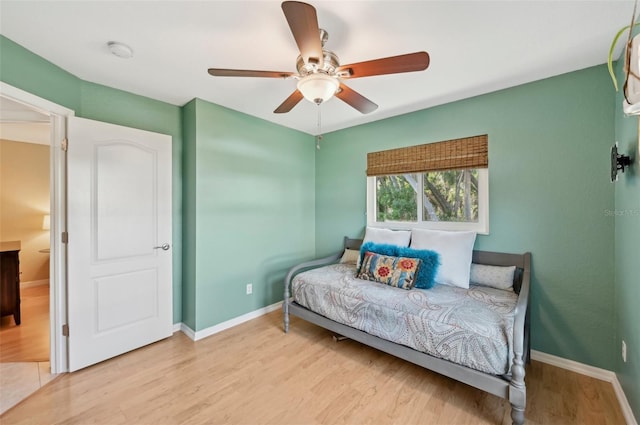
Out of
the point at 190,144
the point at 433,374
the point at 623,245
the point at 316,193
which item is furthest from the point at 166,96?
the point at 623,245

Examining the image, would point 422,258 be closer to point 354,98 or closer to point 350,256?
point 350,256

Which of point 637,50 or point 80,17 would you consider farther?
point 80,17

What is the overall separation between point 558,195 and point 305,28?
2.32 meters

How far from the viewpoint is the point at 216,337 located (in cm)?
267

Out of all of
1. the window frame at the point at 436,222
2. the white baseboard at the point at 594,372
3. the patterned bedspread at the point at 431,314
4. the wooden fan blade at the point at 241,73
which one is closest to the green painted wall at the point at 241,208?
the patterned bedspread at the point at 431,314

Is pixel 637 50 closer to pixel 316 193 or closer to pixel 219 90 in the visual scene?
pixel 219 90

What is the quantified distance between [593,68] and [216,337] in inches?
156

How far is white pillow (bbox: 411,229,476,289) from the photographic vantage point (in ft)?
7.73

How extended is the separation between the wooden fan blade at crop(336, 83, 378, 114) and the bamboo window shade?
115 cm

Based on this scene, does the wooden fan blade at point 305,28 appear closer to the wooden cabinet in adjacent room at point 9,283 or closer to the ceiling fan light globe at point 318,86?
the ceiling fan light globe at point 318,86

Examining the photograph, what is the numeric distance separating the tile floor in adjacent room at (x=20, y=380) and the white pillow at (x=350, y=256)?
2749 millimetres

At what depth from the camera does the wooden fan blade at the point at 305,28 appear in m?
1.10

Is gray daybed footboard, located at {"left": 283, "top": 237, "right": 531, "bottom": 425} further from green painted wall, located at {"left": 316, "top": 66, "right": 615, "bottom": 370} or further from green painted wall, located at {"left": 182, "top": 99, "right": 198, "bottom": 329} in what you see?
green painted wall, located at {"left": 182, "top": 99, "right": 198, "bottom": 329}

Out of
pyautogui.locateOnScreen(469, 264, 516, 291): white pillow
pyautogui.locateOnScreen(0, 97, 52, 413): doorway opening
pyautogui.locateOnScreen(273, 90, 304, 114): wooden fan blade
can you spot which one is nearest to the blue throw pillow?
pyautogui.locateOnScreen(469, 264, 516, 291): white pillow
